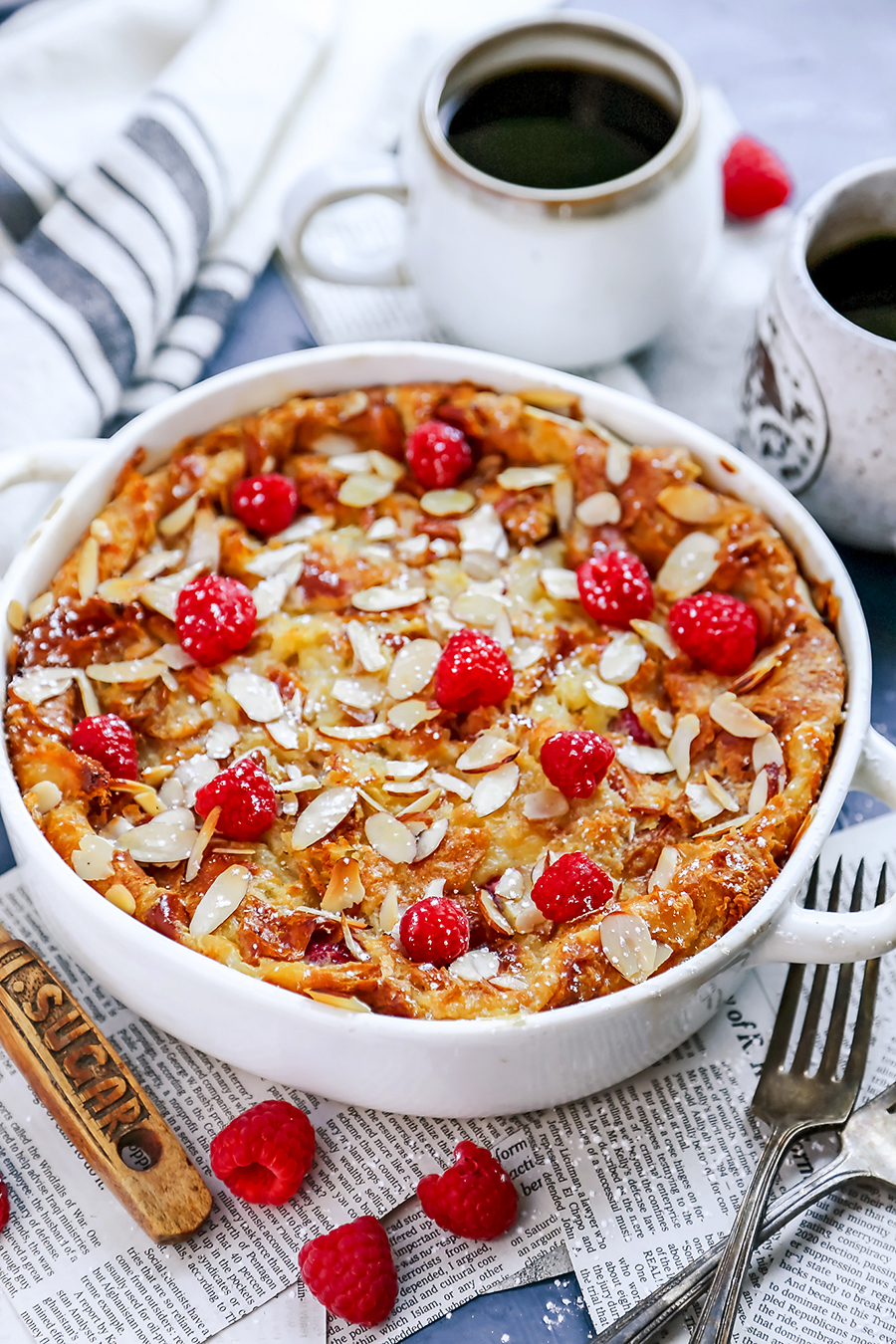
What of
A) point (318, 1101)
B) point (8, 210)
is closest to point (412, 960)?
point (318, 1101)

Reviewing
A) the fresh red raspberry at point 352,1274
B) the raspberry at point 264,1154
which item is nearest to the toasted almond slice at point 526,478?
the raspberry at point 264,1154

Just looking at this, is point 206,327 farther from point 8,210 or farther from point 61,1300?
point 61,1300

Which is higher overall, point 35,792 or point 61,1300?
point 35,792

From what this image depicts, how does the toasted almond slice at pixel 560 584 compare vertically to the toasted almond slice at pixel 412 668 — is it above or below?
below

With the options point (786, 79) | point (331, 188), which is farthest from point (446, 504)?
point (786, 79)

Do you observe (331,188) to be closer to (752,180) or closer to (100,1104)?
(752,180)

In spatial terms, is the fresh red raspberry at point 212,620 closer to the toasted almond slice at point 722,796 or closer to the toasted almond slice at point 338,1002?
the toasted almond slice at point 338,1002
